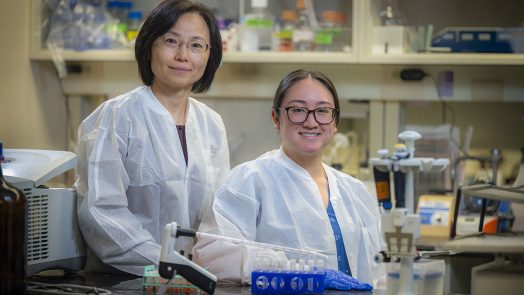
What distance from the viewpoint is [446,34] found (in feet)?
13.0

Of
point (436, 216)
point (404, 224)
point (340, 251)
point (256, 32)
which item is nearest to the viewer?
point (404, 224)

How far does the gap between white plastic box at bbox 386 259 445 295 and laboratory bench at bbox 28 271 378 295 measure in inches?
7.8

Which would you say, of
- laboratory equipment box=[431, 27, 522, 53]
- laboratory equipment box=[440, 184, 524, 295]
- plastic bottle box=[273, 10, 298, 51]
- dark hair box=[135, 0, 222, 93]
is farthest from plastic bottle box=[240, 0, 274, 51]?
laboratory equipment box=[440, 184, 524, 295]

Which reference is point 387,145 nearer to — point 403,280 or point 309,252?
point 309,252

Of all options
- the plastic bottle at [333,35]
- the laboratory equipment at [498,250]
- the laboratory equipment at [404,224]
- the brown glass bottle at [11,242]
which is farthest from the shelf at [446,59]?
the brown glass bottle at [11,242]

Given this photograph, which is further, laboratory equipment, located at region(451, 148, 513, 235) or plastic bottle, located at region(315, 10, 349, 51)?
plastic bottle, located at region(315, 10, 349, 51)

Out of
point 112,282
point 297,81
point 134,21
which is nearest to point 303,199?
point 297,81

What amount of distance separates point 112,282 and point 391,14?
2288 millimetres

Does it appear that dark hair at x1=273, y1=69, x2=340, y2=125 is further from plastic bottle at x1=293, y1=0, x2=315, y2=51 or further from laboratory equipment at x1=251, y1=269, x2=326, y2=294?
plastic bottle at x1=293, y1=0, x2=315, y2=51

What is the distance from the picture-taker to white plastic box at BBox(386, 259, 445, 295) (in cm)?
181

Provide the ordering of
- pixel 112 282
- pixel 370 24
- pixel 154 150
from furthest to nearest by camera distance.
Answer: pixel 370 24
pixel 154 150
pixel 112 282

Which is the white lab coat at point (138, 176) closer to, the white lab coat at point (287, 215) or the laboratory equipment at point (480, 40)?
the white lab coat at point (287, 215)

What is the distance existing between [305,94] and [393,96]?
172 cm

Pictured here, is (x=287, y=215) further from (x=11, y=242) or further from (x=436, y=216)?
(x=436, y=216)
